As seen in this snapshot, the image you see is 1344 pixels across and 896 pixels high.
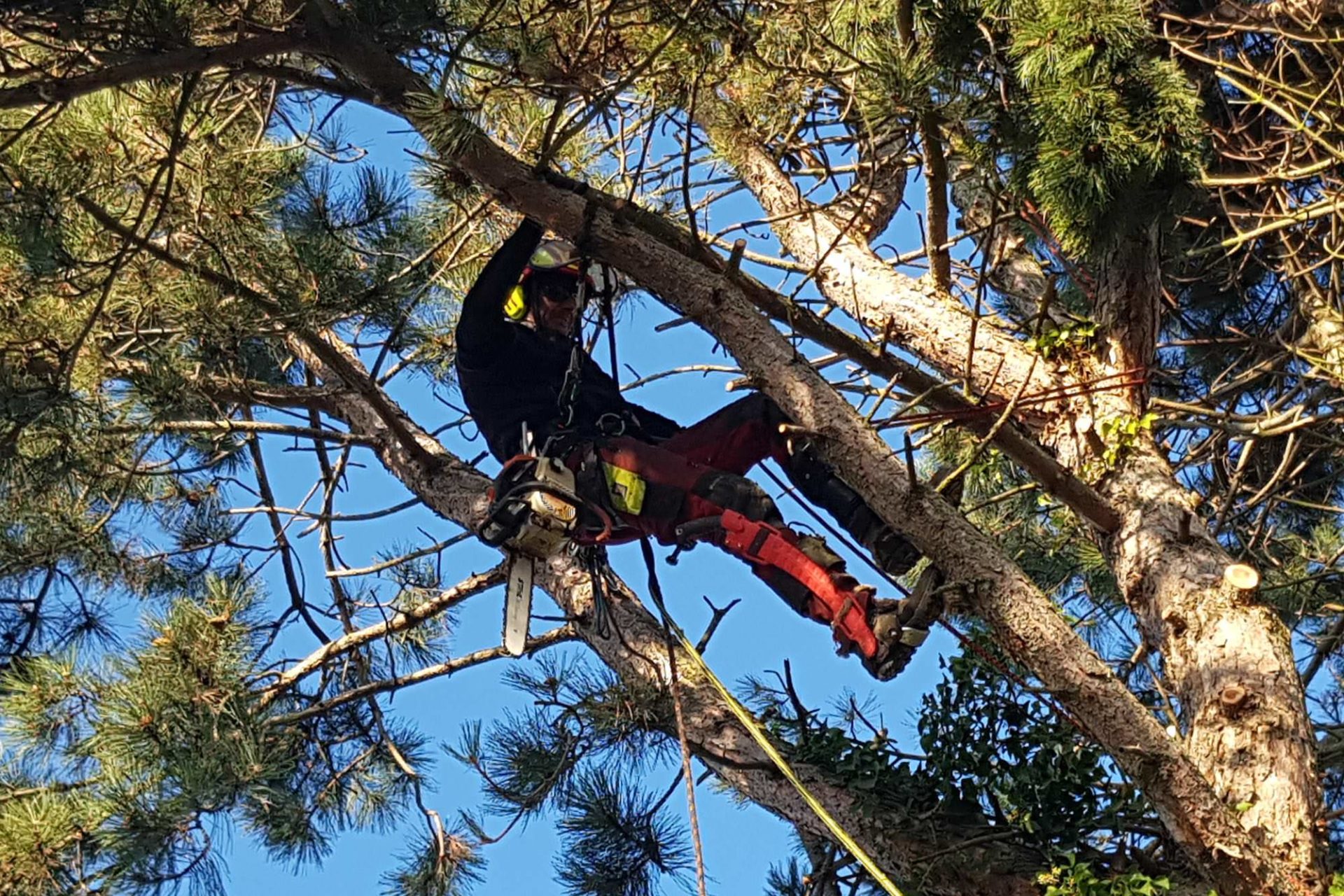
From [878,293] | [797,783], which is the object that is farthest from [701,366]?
[797,783]

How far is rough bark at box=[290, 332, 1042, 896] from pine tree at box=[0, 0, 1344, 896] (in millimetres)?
12

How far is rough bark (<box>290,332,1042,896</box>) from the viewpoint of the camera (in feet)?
10.8

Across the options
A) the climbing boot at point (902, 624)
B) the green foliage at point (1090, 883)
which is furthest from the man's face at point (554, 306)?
the green foliage at point (1090, 883)

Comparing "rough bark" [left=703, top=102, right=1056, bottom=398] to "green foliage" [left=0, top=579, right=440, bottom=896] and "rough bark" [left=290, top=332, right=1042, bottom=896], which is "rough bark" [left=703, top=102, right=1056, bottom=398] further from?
"green foliage" [left=0, top=579, right=440, bottom=896]

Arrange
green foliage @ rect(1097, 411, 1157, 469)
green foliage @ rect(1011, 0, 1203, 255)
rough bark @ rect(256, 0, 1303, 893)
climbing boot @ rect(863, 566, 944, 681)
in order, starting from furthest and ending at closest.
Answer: green foliage @ rect(1097, 411, 1157, 469)
green foliage @ rect(1011, 0, 1203, 255)
climbing boot @ rect(863, 566, 944, 681)
rough bark @ rect(256, 0, 1303, 893)

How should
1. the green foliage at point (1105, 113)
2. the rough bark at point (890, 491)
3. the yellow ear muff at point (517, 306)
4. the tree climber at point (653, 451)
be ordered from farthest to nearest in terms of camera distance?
the yellow ear muff at point (517, 306)
the tree climber at point (653, 451)
the green foliage at point (1105, 113)
the rough bark at point (890, 491)

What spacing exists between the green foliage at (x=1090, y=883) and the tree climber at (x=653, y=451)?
53cm

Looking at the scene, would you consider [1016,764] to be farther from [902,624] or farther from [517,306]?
[517,306]

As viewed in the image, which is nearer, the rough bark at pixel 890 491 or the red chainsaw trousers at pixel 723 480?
the rough bark at pixel 890 491

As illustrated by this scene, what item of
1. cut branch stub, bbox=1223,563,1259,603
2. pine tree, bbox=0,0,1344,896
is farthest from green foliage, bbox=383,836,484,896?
cut branch stub, bbox=1223,563,1259,603

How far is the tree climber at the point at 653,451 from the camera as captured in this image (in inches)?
137

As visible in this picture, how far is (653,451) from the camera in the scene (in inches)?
153

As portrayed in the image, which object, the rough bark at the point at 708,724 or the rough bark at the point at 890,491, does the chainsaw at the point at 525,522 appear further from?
the rough bark at the point at 890,491

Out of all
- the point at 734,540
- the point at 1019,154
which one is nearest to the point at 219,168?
the point at 734,540
